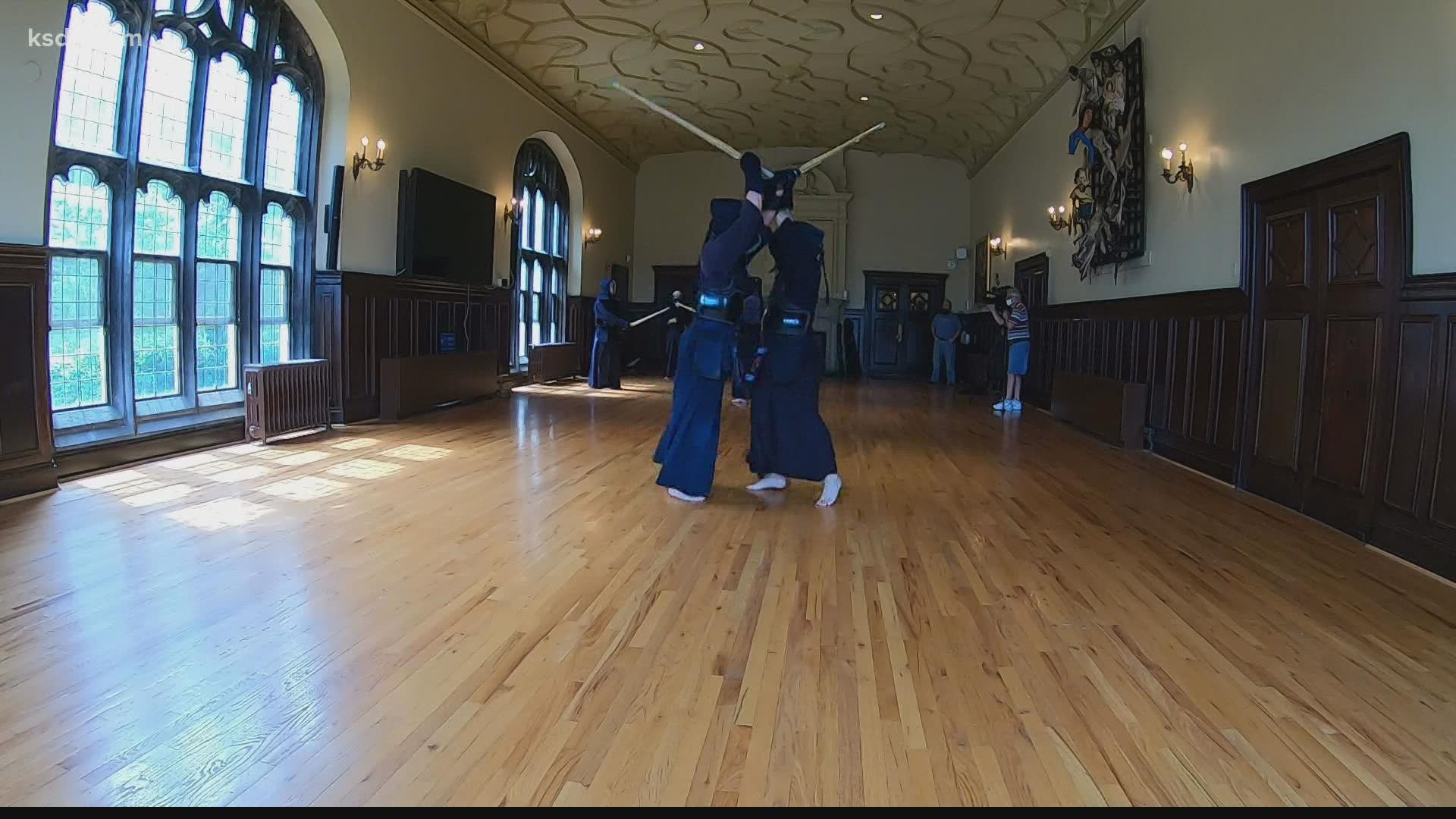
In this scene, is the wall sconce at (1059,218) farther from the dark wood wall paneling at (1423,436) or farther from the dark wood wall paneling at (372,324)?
the dark wood wall paneling at (372,324)

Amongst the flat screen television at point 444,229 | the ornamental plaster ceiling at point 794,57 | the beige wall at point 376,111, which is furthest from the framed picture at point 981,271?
the flat screen television at point 444,229

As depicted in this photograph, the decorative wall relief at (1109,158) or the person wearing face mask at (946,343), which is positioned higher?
the decorative wall relief at (1109,158)

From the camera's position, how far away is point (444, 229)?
29.6 feet

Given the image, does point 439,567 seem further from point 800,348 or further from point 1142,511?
point 1142,511

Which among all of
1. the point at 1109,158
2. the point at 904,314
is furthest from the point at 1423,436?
the point at 904,314

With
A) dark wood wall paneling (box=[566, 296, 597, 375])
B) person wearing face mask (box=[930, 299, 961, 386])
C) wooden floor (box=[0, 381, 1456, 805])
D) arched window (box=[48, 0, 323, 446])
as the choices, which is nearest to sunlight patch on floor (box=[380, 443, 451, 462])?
wooden floor (box=[0, 381, 1456, 805])

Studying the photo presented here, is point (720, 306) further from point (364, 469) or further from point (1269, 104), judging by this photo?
point (1269, 104)

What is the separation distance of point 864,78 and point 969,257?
5.83 meters

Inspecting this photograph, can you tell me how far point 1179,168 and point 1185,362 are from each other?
1530mm

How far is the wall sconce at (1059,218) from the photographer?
9.86 meters

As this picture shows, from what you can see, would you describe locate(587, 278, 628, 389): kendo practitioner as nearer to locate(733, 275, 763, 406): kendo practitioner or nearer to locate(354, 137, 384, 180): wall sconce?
locate(354, 137, 384, 180): wall sconce

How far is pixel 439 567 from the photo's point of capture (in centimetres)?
351

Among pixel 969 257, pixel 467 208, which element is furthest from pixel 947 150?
pixel 467 208

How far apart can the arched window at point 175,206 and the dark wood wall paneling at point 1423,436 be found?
694 cm
